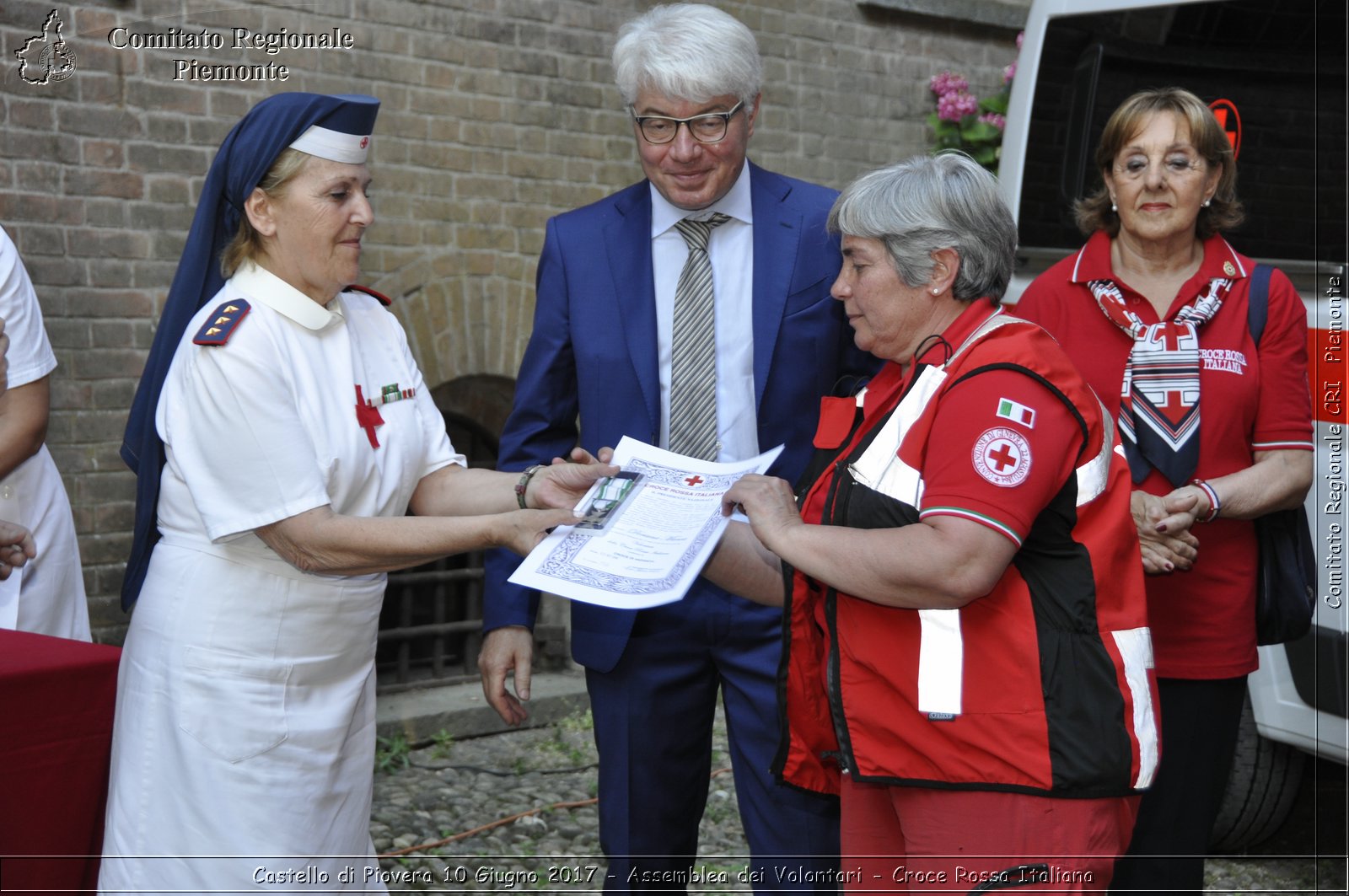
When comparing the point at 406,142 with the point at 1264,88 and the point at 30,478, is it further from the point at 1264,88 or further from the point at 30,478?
the point at 1264,88

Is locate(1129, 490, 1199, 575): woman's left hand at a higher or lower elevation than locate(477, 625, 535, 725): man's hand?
higher

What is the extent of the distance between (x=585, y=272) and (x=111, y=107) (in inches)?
104

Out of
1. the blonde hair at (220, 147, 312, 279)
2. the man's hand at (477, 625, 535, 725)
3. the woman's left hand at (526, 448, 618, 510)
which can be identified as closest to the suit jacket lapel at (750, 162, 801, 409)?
the woman's left hand at (526, 448, 618, 510)

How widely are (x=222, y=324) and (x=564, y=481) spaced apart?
78 cm

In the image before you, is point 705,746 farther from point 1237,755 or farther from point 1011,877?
point 1237,755

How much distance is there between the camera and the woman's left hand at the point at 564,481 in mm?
2834

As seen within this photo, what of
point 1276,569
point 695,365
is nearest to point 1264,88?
point 1276,569

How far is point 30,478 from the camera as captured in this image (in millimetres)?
3205

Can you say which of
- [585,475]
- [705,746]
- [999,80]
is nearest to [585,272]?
[585,475]

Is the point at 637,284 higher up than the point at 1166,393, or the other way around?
the point at 637,284

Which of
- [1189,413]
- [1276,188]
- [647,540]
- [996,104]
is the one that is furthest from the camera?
[996,104]

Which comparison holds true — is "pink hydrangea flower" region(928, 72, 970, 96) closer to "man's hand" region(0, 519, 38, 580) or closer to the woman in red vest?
the woman in red vest

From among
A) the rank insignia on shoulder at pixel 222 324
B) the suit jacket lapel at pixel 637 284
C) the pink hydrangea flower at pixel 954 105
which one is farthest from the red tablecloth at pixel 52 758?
the pink hydrangea flower at pixel 954 105

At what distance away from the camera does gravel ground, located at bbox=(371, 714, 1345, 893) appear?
4336 mm
